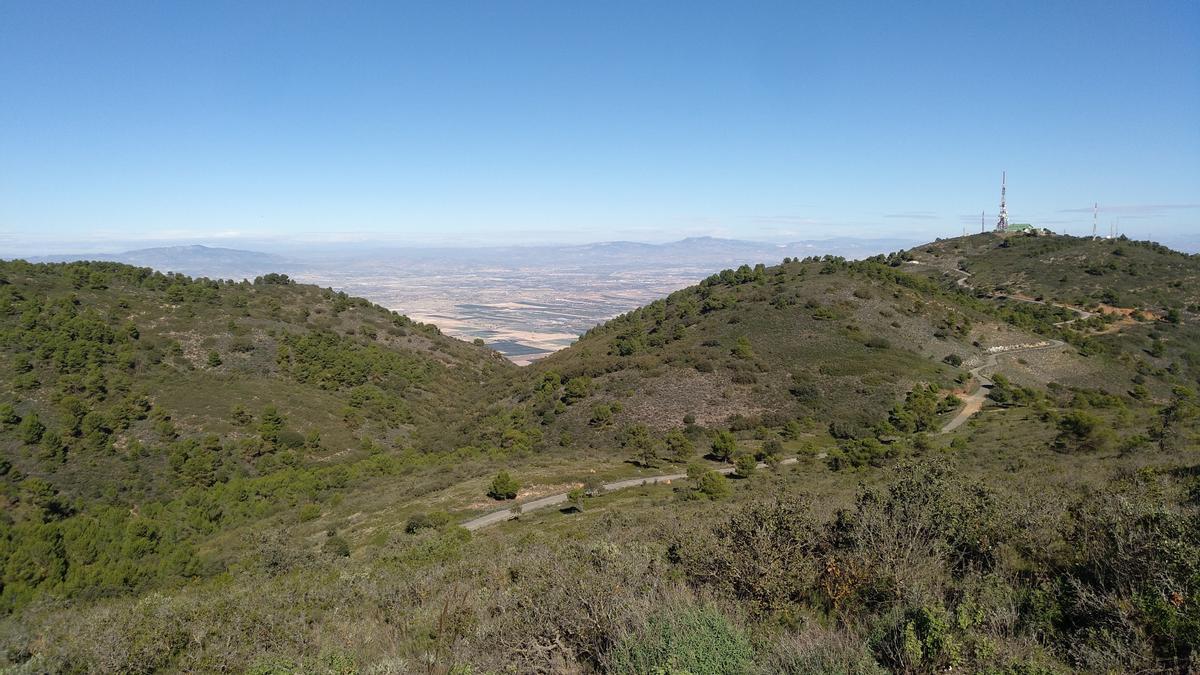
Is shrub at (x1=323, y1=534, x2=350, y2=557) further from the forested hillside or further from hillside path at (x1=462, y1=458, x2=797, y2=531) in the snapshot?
the forested hillside

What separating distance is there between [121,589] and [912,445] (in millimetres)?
40927

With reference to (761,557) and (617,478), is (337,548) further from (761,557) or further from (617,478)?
(761,557)

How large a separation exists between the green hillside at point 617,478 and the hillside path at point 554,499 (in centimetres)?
66

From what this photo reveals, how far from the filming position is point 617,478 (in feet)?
111

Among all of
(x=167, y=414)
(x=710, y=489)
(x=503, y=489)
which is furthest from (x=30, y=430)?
(x=710, y=489)

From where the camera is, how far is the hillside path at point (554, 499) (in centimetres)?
2667

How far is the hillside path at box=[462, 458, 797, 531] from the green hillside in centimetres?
66

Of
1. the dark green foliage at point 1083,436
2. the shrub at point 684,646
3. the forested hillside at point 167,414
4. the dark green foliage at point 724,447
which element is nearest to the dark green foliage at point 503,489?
the forested hillside at point 167,414

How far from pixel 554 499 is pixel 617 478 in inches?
208

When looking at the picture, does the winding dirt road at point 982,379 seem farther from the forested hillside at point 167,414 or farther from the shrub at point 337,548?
the forested hillside at point 167,414

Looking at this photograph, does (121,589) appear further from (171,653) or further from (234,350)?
(234,350)

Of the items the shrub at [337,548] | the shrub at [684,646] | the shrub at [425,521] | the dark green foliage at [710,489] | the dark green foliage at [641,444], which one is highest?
the shrub at [684,646]

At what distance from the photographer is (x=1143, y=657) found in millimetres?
6598

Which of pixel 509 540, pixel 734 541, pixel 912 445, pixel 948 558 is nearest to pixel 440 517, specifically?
pixel 509 540
